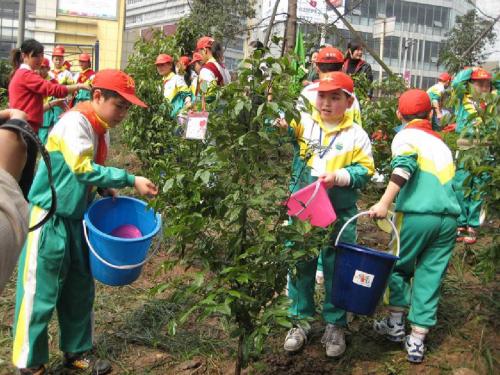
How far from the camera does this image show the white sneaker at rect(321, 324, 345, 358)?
3107 mm

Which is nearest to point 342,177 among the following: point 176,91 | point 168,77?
point 176,91

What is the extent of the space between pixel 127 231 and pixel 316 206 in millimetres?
1078

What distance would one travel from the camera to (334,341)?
3.12 meters

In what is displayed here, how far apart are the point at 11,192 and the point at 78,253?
2.00 m

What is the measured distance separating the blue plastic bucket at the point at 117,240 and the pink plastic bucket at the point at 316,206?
706mm

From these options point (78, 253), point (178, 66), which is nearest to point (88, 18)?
point (178, 66)

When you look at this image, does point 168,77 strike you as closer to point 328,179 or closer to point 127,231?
point 127,231

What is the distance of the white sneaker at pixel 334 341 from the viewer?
311 cm

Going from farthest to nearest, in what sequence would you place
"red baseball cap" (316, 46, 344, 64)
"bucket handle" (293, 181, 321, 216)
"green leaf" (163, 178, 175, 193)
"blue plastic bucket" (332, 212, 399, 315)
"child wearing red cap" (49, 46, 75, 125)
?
"child wearing red cap" (49, 46, 75, 125) → "red baseball cap" (316, 46, 344, 64) → "blue plastic bucket" (332, 212, 399, 315) → "bucket handle" (293, 181, 321, 216) → "green leaf" (163, 178, 175, 193)

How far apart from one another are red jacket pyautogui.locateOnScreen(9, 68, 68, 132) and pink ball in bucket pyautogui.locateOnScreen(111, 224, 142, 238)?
2.75 metres

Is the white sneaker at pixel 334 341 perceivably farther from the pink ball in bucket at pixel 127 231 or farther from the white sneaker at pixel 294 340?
the pink ball in bucket at pixel 127 231

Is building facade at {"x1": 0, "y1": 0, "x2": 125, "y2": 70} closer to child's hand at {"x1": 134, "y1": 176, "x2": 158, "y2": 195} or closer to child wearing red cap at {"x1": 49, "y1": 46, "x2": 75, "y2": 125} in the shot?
child wearing red cap at {"x1": 49, "y1": 46, "x2": 75, "y2": 125}

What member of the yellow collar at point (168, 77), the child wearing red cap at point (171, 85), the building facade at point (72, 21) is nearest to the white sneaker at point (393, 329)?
the child wearing red cap at point (171, 85)

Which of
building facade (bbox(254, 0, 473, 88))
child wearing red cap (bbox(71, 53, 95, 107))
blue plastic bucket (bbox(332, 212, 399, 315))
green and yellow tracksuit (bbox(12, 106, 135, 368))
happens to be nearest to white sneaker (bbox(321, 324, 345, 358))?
blue plastic bucket (bbox(332, 212, 399, 315))
